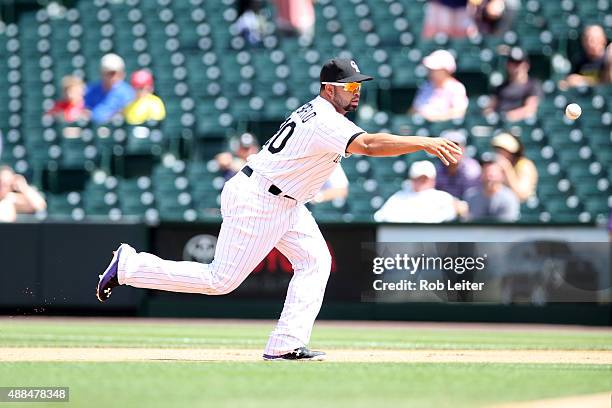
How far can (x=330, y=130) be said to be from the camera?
6906 millimetres

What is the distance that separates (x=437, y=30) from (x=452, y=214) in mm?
4518

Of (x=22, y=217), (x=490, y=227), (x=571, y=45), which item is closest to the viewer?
(x=490, y=227)

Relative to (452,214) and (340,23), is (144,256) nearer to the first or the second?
(452,214)

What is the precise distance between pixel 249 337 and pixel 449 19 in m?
7.28

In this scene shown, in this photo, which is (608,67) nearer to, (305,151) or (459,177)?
(459,177)

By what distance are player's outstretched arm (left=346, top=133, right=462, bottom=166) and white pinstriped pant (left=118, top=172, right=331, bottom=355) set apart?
2.25 ft

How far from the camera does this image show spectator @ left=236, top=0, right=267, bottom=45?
57.2 feet

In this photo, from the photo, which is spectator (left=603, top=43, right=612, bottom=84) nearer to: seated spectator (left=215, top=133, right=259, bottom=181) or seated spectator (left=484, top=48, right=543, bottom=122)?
seated spectator (left=484, top=48, right=543, bottom=122)

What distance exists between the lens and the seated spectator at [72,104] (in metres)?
16.4

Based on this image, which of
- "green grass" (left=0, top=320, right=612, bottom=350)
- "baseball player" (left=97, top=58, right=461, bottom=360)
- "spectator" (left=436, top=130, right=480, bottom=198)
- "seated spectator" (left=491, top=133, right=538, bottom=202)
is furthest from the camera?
"seated spectator" (left=491, top=133, right=538, bottom=202)

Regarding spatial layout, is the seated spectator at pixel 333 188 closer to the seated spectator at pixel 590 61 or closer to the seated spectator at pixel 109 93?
the seated spectator at pixel 590 61

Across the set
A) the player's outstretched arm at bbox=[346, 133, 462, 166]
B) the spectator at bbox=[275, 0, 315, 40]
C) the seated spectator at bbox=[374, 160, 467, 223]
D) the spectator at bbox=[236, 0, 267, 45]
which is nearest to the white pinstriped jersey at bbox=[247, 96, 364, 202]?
the player's outstretched arm at bbox=[346, 133, 462, 166]

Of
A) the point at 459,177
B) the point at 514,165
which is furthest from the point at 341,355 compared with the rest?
the point at 514,165

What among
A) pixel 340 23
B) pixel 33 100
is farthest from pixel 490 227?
pixel 33 100
